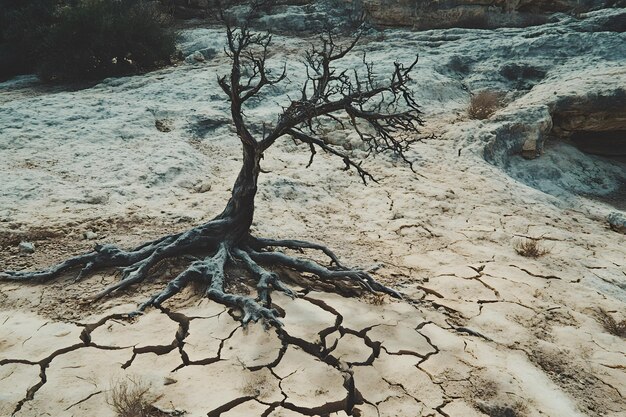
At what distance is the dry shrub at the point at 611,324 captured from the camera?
2.64 m

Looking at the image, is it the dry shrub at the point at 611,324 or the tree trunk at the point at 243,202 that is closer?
the dry shrub at the point at 611,324

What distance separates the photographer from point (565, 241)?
3859 mm

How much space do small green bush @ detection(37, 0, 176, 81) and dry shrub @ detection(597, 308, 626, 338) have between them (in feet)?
24.3

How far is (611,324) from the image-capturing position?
8.84 feet

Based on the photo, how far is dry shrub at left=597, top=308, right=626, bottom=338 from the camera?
2.64 metres

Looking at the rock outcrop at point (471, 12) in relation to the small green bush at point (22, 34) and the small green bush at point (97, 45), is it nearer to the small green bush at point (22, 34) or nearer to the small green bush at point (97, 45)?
the small green bush at point (97, 45)

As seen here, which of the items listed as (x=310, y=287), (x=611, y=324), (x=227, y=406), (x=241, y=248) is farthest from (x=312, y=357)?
(x=611, y=324)

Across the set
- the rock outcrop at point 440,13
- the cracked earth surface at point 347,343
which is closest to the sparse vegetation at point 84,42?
the rock outcrop at point 440,13

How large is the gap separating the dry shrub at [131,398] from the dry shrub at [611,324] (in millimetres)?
2704

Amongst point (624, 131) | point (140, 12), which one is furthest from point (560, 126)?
point (140, 12)

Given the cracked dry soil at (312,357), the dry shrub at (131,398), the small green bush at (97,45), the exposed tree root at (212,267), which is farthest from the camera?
the small green bush at (97,45)

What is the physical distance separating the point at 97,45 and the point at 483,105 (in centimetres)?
632

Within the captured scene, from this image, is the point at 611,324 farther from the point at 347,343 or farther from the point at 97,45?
the point at 97,45

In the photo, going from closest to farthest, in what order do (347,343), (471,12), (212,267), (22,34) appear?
(347,343) → (212,267) → (22,34) → (471,12)
